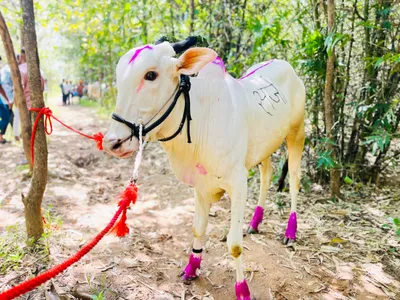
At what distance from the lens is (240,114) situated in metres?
2.27

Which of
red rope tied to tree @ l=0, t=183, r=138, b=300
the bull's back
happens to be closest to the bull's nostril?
red rope tied to tree @ l=0, t=183, r=138, b=300

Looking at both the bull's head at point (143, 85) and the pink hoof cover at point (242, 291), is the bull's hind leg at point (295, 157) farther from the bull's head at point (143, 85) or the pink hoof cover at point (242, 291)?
the bull's head at point (143, 85)

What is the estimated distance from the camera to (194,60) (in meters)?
1.88

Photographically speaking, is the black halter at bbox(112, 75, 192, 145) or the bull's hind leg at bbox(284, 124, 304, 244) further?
the bull's hind leg at bbox(284, 124, 304, 244)

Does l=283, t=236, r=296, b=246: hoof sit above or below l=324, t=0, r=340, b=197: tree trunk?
below

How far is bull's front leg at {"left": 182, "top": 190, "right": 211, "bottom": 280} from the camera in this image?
2531mm

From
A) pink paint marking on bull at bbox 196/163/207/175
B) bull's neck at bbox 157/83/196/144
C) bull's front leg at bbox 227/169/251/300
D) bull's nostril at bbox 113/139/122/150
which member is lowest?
bull's front leg at bbox 227/169/251/300

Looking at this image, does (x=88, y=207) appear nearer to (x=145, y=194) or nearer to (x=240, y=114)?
(x=145, y=194)

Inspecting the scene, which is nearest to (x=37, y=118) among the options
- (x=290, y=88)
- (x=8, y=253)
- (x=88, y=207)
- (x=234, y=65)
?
(x=8, y=253)

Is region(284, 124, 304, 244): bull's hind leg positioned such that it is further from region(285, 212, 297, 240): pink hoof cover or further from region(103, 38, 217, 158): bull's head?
region(103, 38, 217, 158): bull's head

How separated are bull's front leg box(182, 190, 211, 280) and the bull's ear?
103 cm

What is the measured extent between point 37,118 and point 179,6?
4304mm

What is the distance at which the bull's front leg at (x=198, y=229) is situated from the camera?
8.30ft

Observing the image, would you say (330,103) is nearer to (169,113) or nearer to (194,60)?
(194,60)
